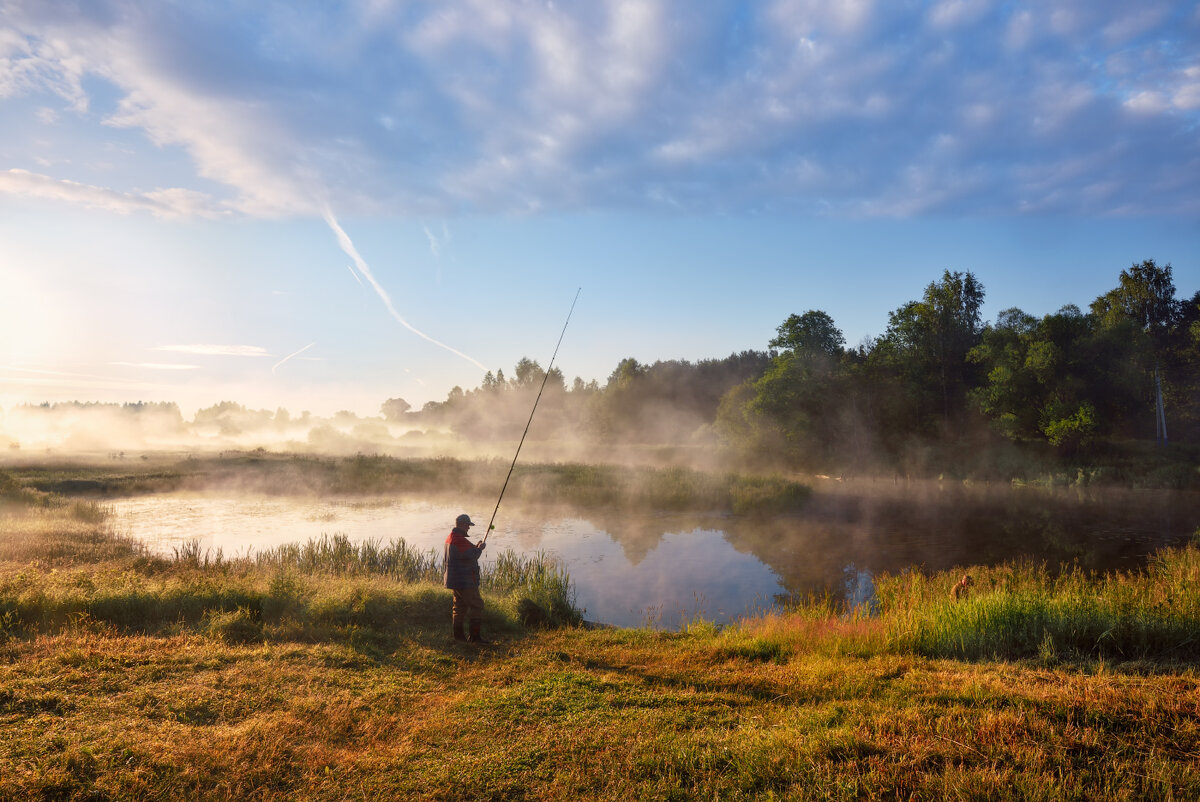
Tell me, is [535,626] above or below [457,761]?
below

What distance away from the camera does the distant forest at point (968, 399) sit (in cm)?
4138

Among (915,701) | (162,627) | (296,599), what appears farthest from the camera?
(296,599)

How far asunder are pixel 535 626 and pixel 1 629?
8165 mm

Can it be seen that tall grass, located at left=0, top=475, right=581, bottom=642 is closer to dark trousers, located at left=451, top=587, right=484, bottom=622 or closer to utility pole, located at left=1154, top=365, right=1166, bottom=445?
Answer: dark trousers, located at left=451, top=587, right=484, bottom=622

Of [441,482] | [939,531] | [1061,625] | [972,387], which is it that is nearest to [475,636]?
[1061,625]

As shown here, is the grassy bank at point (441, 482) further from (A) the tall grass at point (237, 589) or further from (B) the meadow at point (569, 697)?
(B) the meadow at point (569, 697)

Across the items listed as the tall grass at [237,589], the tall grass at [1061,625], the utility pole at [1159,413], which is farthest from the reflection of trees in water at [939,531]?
the utility pole at [1159,413]

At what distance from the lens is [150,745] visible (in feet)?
17.1

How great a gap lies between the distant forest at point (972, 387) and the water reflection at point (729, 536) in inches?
467

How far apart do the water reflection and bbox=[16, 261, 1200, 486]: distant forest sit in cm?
1043

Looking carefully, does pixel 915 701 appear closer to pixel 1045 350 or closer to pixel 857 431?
pixel 1045 350

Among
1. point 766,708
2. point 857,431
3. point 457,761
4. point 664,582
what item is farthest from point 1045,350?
point 457,761

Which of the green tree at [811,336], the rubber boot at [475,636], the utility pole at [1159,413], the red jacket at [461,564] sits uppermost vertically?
the green tree at [811,336]

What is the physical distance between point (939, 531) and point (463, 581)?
21.7m
